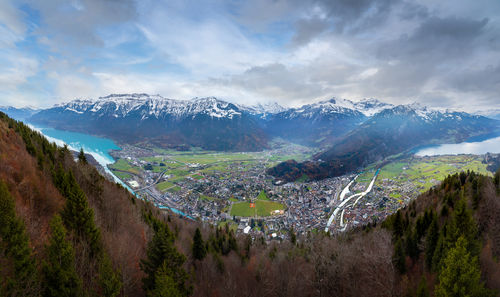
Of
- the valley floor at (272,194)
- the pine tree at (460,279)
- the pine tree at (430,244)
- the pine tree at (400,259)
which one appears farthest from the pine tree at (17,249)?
the valley floor at (272,194)

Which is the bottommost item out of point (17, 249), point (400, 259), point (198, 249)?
point (198, 249)

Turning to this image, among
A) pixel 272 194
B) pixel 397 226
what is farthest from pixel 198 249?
pixel 272 194

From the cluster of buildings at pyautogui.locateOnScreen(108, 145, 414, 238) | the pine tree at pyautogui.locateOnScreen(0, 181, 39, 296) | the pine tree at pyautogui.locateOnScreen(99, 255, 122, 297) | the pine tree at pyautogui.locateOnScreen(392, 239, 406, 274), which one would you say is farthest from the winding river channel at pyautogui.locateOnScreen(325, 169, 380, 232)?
the pine tree at pyautogui.locateOnScreen(0, 181, 39, 296)

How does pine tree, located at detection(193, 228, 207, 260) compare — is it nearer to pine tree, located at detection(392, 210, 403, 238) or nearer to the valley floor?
the valley floor

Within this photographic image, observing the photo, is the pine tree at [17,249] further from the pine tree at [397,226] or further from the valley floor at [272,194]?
the valley floor at [272,194]

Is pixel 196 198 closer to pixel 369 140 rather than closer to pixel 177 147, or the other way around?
pixel 177 147

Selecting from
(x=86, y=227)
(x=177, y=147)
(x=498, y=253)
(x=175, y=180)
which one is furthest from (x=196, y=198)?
(x=177, y=147)

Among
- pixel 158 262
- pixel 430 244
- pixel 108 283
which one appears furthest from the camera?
pixel 430 244

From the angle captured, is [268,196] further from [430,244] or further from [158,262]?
[158,262]
